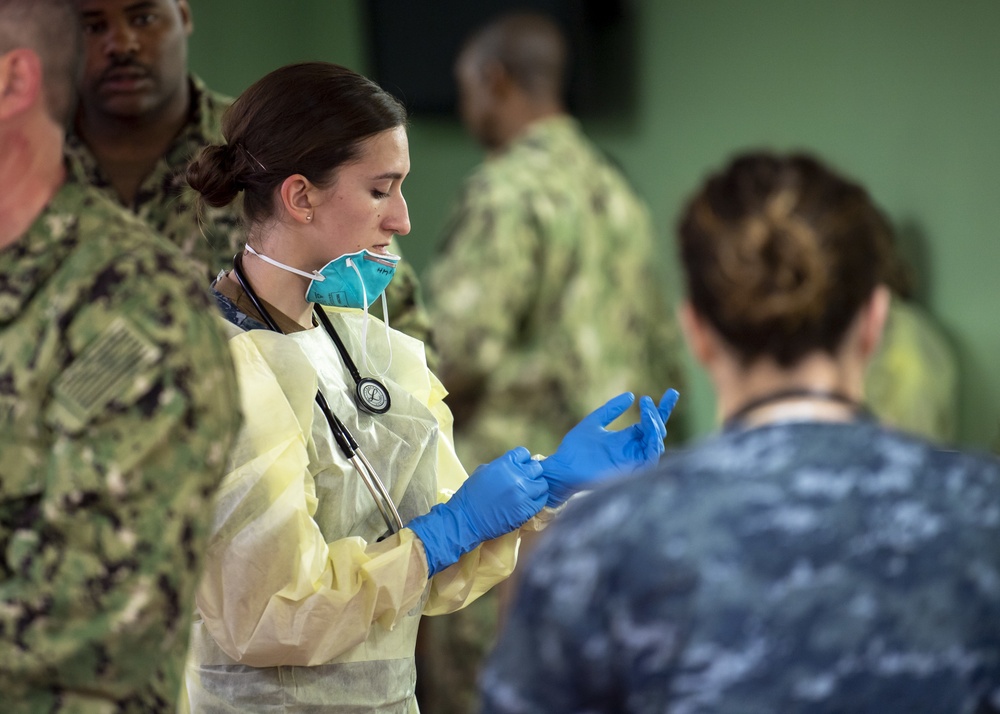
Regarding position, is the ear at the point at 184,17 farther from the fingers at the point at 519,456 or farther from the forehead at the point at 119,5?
the fingers at the point at 519,456

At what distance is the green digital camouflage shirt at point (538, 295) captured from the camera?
3.17 metres

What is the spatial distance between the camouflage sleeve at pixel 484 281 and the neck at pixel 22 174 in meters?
1.95

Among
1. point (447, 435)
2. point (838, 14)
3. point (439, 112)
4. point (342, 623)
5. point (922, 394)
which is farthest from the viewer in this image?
point (439, 112)

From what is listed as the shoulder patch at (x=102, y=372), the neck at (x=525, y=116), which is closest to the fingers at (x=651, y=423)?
the shoulder patch at (x=102, y=372)

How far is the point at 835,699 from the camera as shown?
0.96m

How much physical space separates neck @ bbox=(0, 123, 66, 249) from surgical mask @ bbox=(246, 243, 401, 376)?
0.47 m

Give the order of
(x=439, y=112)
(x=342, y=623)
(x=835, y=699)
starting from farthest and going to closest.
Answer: (x=439, y=112), (x=342, y=623), (x=835, y=699)

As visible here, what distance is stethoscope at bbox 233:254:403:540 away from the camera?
1601mm

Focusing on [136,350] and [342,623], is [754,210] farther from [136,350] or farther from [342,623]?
[342,623]

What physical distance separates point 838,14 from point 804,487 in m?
2.56

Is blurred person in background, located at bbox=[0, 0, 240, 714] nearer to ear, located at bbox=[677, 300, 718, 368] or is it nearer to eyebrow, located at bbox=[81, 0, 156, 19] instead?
ear, located at bbox=[677, 300, 718, 368]

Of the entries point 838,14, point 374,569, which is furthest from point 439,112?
point 374,569

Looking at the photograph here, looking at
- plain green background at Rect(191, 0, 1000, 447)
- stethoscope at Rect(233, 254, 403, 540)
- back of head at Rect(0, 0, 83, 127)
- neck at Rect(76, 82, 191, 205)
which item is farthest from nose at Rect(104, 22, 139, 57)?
back of head at Rect(0, 0, 83, 127)

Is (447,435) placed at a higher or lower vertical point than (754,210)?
lower
